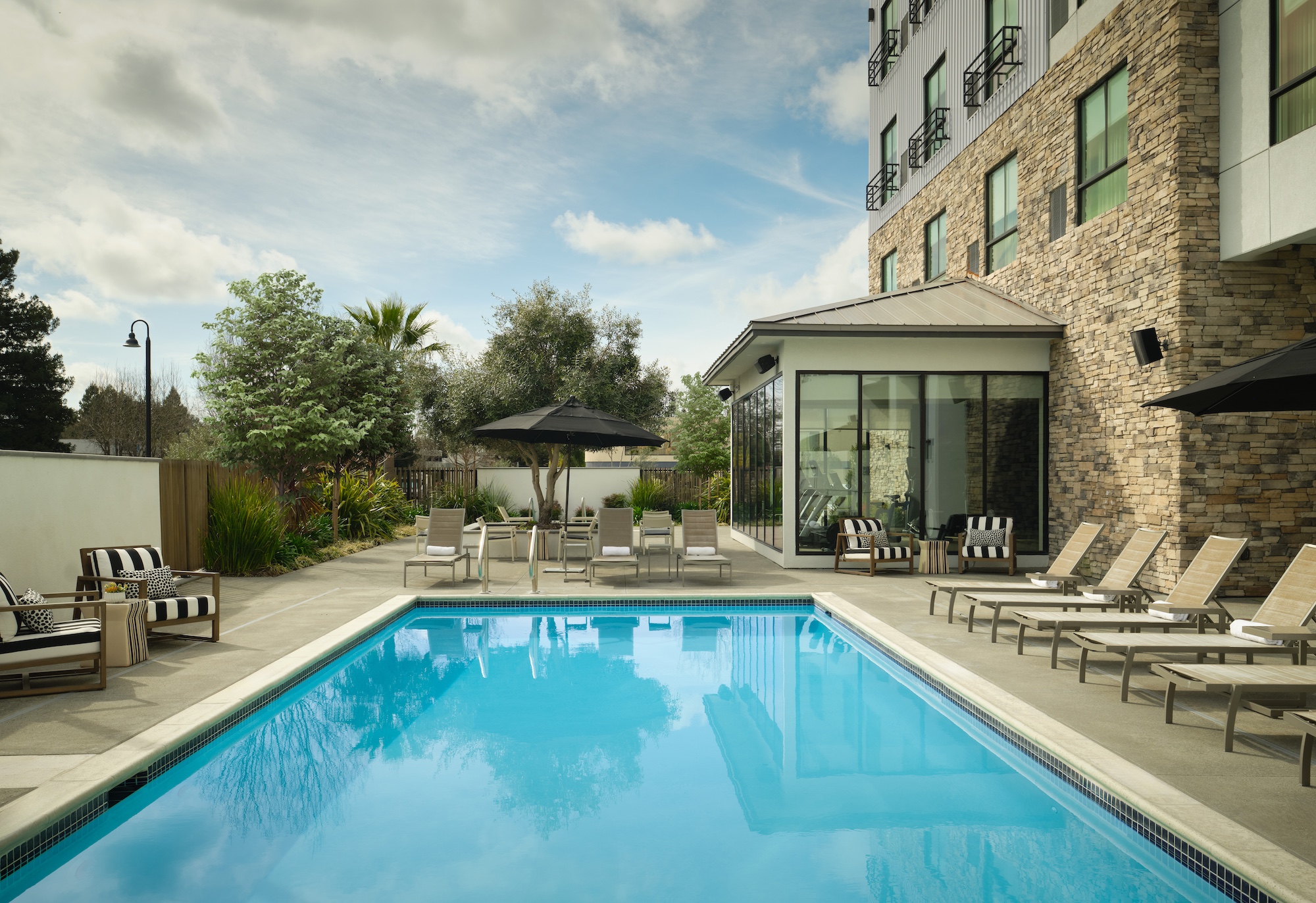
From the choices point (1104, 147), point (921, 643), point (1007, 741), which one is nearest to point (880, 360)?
point (1104, 147)

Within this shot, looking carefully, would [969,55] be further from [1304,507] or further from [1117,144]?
[1304,507]

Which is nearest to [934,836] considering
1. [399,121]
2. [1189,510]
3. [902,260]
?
[1189,510]

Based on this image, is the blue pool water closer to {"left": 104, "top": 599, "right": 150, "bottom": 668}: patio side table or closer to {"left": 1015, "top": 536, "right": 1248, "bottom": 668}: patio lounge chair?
{"left": 1015, "top": 536, "right": 1248, "bottom": 668}: patio lounge chair

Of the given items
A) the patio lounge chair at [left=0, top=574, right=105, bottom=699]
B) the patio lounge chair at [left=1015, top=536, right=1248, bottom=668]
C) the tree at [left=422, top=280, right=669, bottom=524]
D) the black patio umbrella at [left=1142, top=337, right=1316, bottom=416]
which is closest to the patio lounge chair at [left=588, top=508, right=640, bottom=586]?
the patio lounge chair at [left=1015, top=536, right=1248, bottom=668]

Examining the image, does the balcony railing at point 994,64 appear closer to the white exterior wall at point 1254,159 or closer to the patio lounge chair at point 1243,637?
the white exterior wall at point 1254,159

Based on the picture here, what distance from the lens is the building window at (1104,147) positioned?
9.35 metres

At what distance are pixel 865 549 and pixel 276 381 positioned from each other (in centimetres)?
991

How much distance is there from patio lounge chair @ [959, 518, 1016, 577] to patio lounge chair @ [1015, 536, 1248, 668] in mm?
4161

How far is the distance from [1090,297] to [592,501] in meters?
14.8

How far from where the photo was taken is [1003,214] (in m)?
12.4

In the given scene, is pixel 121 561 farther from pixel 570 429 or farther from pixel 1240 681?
pixel 1240 681

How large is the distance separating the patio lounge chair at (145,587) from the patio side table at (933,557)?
27.5ft

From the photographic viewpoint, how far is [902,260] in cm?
1628

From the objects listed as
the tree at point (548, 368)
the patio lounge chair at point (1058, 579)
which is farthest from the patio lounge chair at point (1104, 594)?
the tree at point (548, 368)
